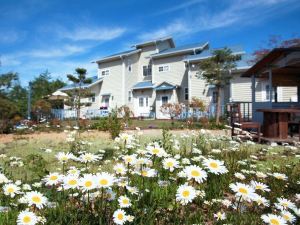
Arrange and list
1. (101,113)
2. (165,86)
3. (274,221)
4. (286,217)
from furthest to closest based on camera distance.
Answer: (101,113)
(165,86)
(286,217)
(274,221)

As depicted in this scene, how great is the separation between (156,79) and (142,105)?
11.1ft

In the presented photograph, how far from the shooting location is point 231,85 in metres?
24.1

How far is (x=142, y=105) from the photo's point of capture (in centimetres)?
3161

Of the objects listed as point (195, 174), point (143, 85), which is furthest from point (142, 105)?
point (195, 174)

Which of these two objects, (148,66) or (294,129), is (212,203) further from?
(148,66)

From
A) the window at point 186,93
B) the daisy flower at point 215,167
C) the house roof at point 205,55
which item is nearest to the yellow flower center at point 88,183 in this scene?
the daisy flower at point 215,167

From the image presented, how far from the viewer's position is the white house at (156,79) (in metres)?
25.3

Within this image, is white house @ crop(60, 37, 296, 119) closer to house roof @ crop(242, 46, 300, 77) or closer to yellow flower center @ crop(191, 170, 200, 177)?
house roof @ crop(242, 46, 300, 77)

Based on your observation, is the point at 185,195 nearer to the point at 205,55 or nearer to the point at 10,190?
the point at 10,190

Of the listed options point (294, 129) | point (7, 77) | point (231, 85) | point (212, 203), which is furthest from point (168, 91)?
point (212, 203)

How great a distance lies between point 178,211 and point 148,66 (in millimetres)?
31115

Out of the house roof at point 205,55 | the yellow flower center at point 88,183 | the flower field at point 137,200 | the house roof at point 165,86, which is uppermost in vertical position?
the house roof at point 205,55

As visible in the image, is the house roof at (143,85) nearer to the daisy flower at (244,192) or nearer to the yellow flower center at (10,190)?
the yellow flower center at (10,190)

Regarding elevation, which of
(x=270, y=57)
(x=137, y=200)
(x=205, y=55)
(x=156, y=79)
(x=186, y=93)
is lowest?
(x=137, y=200)
